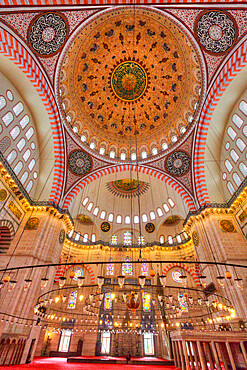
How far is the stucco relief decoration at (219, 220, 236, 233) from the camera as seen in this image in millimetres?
11117

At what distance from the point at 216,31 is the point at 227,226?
1004 cm

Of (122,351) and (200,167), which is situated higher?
(200,167)

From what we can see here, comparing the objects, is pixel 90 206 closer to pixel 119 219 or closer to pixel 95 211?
pixel 95 211

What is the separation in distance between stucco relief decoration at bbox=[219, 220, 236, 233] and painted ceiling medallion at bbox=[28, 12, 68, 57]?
13022mm

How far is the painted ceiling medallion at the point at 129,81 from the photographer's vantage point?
47.5ft

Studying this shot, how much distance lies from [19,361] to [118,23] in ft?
61.9

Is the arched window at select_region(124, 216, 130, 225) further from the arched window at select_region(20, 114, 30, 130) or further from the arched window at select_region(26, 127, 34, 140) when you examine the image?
the arched window at select_region(20, 114, 30, 130)

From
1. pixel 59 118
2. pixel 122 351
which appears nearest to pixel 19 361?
pixel 122 351

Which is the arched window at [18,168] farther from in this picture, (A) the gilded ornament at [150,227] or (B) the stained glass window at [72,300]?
(A) the gilded ornament at [150,227]

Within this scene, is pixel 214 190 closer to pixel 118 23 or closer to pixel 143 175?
pixel 143 175

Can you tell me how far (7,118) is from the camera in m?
10.1

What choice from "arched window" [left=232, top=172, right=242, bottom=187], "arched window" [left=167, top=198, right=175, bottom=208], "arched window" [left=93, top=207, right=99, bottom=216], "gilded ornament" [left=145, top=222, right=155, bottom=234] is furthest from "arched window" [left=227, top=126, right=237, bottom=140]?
"arched window" [left=93, top=207, right=99, bottom=216]

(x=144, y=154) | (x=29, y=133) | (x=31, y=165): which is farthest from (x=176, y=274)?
(x=29, y=133)

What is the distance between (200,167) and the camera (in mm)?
13234
